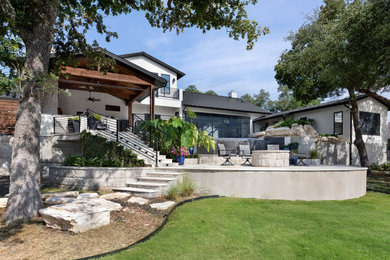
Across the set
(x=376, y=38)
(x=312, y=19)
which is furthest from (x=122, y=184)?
(x=312, y=19)

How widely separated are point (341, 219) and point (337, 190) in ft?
10.6

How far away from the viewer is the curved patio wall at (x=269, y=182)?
746 centimetres

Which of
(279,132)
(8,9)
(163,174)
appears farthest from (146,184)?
(279,132)

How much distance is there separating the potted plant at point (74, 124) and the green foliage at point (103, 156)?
95.0 inches

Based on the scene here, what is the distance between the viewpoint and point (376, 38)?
33.4 feet

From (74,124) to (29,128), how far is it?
7421 millimetres

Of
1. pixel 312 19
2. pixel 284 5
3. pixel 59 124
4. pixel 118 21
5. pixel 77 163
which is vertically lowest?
pixel 77 163

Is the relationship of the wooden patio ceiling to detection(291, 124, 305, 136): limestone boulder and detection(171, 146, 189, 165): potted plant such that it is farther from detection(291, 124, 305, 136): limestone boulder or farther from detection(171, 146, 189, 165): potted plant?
detection(291, 124, 305, 136): limestone boulder

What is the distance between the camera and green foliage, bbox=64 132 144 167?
8266 millimetres

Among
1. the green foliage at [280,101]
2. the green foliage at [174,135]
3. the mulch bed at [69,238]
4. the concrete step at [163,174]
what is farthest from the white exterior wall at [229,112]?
the green foliage at [280,101]

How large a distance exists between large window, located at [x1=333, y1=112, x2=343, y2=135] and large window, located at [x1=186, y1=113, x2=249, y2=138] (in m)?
6.83

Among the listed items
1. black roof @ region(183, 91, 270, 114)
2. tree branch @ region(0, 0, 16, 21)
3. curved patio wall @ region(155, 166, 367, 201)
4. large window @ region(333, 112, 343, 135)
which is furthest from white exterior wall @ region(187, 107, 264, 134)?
tree branch @ region(0, 0, 16, 21)

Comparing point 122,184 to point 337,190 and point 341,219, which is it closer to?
point 341,219

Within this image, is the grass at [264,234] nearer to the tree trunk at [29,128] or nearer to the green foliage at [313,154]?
the tree trunk at [29,128]
